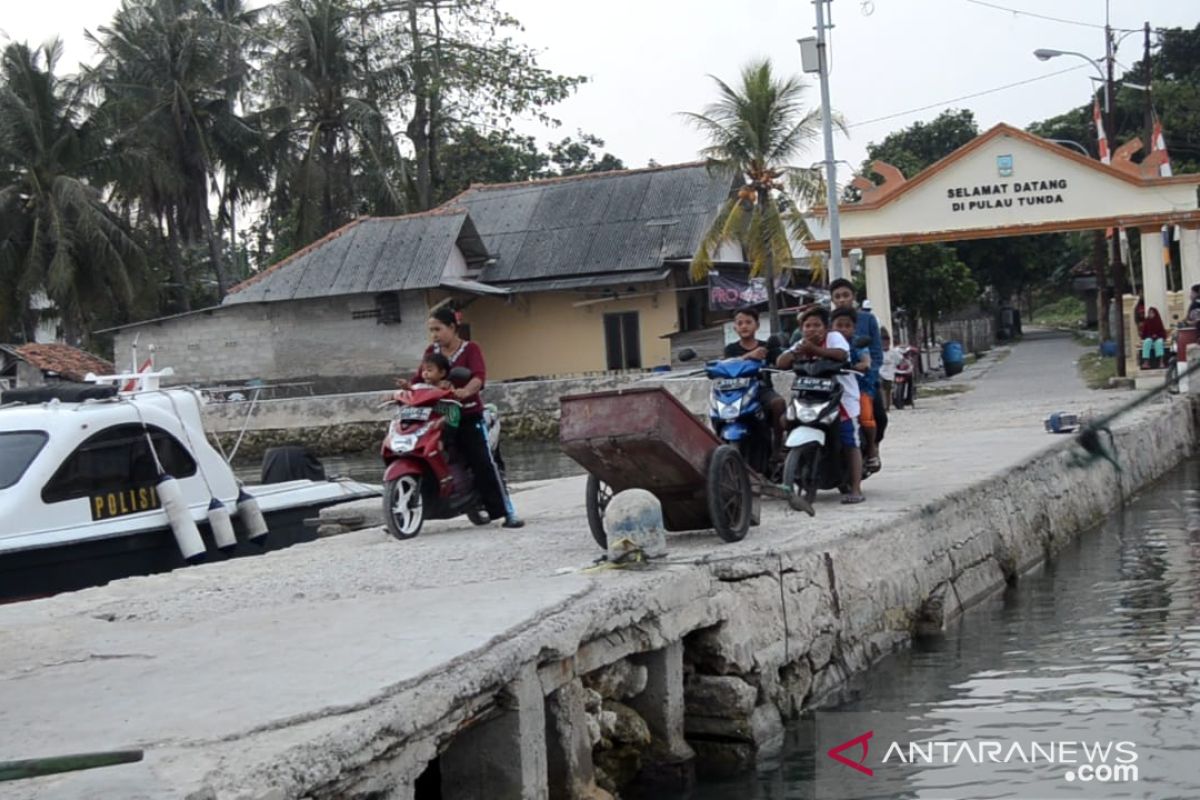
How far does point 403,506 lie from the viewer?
356 inches

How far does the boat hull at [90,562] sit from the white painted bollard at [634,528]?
4.85 meters

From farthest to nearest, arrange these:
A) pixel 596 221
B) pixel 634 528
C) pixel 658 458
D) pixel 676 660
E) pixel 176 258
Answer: pixel 176 258, pixel 596 221, pixel 658 458, pixel 634 528, pixel 676 660

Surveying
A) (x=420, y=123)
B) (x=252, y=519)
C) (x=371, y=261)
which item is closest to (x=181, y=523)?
(x=252, y=519)

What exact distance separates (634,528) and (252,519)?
565 centimetres

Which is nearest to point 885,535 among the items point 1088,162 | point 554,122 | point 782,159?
point 1088,162

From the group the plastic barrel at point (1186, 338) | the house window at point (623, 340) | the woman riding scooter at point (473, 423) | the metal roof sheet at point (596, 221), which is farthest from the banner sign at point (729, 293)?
the woman riding scooter at point (473, 423)

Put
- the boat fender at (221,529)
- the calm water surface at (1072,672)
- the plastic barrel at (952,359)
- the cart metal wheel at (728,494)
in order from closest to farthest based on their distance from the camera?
the calm water surface at (1072,672) < the cart metal wheel at (728,494) < the boat fender at (221,529) < the plastic barrel at (952,359)

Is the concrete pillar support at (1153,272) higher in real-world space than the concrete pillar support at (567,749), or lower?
higher

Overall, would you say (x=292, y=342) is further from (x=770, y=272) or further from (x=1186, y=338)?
(x=1186, y=338)

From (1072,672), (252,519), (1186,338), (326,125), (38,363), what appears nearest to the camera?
(1072,672)

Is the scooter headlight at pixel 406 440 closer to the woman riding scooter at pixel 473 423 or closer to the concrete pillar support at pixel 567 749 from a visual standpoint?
the woman riding scooter at pixel 473 423

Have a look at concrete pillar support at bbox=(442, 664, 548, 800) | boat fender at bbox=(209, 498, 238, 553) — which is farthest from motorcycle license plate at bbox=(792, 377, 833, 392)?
boat fender at bbox=(209, 498, 238, 553)

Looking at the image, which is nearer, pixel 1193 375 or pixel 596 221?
pixel 1193 375

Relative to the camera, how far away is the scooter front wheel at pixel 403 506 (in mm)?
8914
